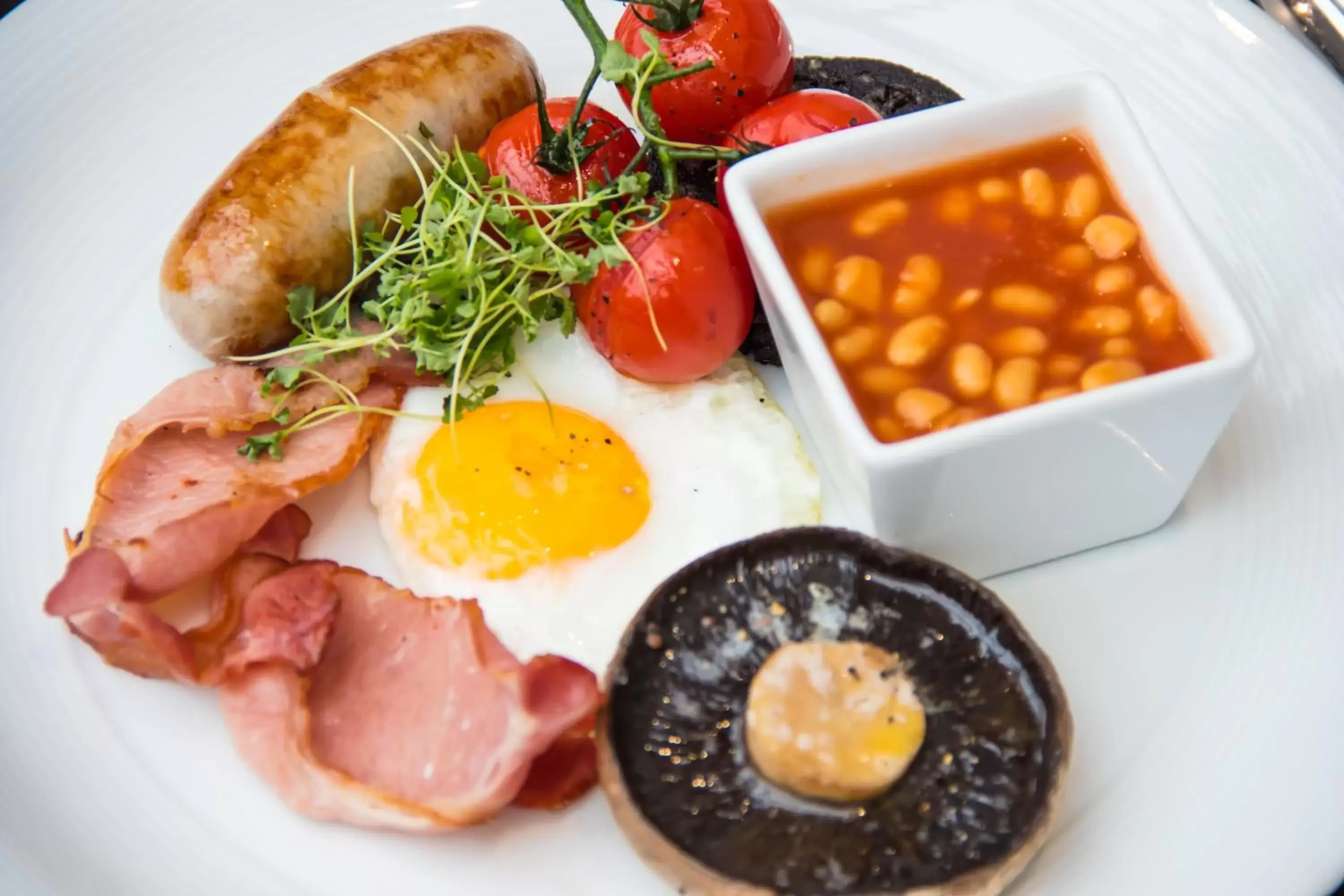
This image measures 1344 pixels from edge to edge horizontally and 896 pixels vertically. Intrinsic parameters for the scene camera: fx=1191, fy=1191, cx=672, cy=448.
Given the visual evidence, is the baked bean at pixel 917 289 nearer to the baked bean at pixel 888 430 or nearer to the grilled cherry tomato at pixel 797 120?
the baked bean at pixel 888 430

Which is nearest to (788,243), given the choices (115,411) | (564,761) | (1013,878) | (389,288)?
(389,288)

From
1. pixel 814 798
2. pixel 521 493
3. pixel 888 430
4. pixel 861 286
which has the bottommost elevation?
pixel 814 798

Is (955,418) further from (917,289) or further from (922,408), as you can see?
(917,289)

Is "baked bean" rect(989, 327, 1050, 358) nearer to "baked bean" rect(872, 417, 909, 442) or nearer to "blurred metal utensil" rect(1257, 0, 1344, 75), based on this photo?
"baked bean" rect(872, 417, 909, 442)

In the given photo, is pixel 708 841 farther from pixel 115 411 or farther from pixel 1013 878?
pixel 115 411

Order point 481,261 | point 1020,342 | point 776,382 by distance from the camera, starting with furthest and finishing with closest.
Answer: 1. point 776,382
2. point 481,261
3. point 1020,342

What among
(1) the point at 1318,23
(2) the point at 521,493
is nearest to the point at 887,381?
(2) the point at 521,493

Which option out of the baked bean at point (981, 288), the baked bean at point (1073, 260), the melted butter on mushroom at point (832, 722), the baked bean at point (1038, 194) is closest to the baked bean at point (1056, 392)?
the baked bean at point (981, 288)

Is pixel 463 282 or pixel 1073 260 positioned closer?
pixel 1073 260
